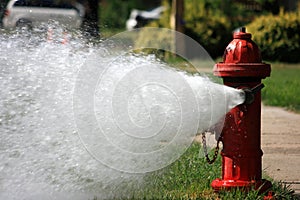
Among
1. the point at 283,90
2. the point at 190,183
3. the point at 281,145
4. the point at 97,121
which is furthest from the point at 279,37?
the point at 97,121

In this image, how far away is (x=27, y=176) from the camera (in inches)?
178

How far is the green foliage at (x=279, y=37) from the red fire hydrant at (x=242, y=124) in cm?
1445

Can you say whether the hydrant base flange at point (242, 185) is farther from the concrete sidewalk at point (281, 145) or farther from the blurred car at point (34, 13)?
the blurred car at point (34, 13)

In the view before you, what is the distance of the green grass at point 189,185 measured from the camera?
4527 mm

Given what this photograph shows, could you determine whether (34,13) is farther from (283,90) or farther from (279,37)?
(279,37)

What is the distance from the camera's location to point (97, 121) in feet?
14.7

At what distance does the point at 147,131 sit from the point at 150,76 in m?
0.31

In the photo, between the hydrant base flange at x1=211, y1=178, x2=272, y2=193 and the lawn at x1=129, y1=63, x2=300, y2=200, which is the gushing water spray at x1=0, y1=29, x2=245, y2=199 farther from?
the hydrant base flange at x1=211, y1=178, x2=272, y2=193

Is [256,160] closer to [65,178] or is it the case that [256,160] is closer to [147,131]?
[147,131]

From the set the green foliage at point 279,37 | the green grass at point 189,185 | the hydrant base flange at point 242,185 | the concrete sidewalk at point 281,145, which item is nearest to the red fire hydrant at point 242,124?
the hydrant base flange at point 242,185

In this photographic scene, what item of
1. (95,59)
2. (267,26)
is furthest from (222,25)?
(95,59)

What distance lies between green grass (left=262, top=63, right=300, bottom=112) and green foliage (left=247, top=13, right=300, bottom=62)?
2.73m

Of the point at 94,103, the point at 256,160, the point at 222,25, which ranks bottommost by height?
the point at 222,25

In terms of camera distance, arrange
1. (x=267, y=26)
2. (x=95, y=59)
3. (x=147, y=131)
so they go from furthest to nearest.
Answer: (x=267, y=26) → (x=95, y=59) → (x=147, y=131)
